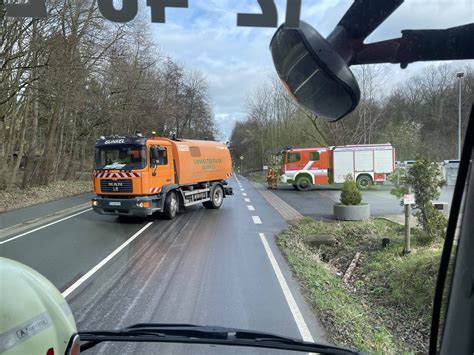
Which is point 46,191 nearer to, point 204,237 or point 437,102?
point 204,237

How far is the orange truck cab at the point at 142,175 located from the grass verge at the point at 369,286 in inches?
170

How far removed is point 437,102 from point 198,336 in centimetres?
167

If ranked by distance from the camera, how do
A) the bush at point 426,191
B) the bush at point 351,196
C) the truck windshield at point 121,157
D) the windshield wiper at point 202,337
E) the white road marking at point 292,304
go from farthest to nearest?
the bush at point 351,196
the truck windshield at point 121,157
the bush at point 426,191
the white road marking at point 292,304
the windshield wiper at point 202,337

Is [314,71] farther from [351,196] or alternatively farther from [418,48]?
[351,196]

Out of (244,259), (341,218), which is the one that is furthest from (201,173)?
(244,259)

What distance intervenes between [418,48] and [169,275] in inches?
241

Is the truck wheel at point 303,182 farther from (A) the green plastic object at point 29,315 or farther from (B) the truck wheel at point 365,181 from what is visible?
(A) the green plastic object at point 29,315

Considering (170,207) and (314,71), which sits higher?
(314,71)

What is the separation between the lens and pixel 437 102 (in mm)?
1615

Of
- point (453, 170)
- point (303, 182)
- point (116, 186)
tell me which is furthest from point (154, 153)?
point (303, 182)

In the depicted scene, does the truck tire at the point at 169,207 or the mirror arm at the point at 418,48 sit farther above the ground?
the mirror arm at the point at 418,48

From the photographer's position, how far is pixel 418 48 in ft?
4.14

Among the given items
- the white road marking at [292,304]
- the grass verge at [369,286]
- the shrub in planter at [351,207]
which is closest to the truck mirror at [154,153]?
the grass verge at [369,286]

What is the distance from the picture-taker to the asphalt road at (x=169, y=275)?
486cm
